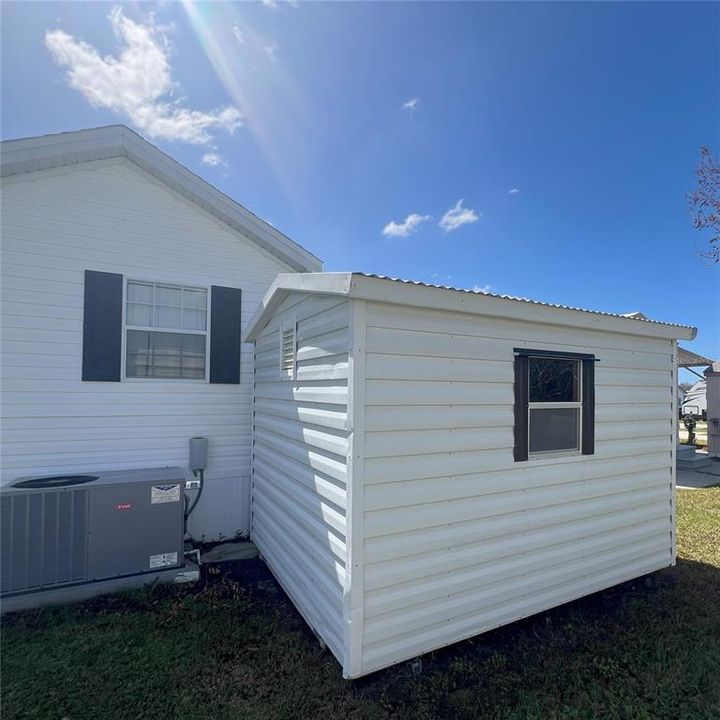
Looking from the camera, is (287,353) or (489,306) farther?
(287,353)

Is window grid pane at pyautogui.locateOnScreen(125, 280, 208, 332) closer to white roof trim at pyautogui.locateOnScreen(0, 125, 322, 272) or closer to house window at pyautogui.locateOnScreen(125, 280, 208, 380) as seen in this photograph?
house window at pyautogui.locateOnScreen(125, 280, 208, 380)

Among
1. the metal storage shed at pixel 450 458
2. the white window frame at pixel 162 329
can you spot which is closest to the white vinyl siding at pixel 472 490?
the metal storage shed at pixel 450 458

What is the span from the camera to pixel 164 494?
3.60 meters

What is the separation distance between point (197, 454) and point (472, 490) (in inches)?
133

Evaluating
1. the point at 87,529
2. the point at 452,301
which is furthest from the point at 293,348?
the point at 87,529

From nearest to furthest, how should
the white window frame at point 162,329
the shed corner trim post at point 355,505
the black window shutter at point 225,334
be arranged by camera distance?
the shed corner trim post at point 355,505
the white window frame at point 162,329
the black window shutter at point 225,334

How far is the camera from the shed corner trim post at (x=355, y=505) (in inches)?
85.0

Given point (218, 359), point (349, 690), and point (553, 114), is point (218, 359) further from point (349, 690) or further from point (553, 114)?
point (553, 114)

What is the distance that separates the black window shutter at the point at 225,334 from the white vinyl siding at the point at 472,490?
3.12m

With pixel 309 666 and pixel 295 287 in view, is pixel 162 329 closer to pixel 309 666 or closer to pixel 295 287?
pixel 295 287

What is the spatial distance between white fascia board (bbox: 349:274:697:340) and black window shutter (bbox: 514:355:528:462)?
1.19 feet

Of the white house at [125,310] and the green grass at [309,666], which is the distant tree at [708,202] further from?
the white house at [125,310]

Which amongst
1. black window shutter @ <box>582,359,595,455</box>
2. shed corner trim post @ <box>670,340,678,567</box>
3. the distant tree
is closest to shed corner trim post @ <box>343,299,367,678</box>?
black window shutter @ <box>582,359,595,455</box>

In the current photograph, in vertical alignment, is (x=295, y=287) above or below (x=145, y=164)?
below
